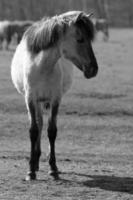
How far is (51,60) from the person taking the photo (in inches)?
285

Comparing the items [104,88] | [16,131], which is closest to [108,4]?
[104,88]

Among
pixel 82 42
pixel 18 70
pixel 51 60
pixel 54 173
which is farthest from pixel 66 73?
pixel 54 173

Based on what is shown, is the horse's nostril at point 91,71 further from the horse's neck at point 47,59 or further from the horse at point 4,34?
the horse at point 4,34

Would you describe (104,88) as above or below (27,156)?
below

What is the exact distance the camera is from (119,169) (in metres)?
7.90

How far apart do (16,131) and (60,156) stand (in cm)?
199

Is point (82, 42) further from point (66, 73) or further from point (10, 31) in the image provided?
point (10, 31)

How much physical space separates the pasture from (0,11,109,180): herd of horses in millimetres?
383

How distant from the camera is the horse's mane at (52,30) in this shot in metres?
6.94

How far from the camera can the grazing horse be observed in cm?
695

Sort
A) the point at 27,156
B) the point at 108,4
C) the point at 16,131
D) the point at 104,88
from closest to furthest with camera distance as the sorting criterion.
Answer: the point at 27,156, the point at 16,131, the point at 104,88, the point at 108,4

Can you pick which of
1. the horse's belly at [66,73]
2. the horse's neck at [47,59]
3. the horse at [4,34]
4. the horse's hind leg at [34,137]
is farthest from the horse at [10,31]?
the horse's neck at [47,59]

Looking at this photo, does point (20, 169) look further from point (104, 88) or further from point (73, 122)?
point (104, 88)

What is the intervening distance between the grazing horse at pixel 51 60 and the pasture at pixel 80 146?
38 centimetres
